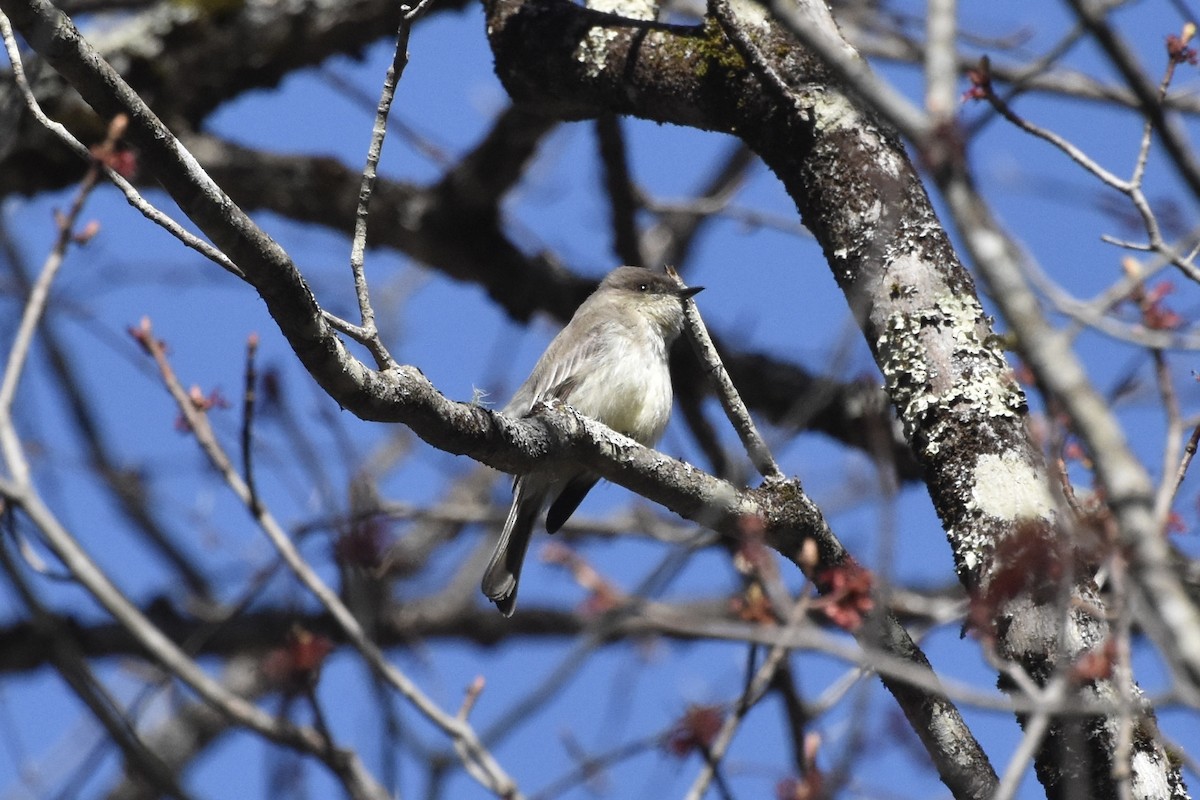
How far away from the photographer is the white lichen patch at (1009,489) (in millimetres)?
3191

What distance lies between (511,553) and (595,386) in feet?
2.81

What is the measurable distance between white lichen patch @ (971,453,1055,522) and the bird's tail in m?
2.71

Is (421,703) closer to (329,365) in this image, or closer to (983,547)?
(329,365)

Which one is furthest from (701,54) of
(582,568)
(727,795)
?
(727,795)

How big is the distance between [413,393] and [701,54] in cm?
173

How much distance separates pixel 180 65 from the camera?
696cm

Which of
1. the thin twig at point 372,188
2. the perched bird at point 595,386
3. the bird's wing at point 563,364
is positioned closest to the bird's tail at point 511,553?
the perched bird at point 595,386

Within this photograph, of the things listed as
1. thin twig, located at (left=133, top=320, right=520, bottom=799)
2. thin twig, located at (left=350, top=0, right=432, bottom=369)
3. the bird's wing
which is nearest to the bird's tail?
the bird's wing

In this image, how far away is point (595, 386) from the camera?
19.6ft

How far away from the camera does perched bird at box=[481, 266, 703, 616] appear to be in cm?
577

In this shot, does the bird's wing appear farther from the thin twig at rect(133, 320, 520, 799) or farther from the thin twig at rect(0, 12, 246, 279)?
the thin twig at rect(0, 12, 246, 279)

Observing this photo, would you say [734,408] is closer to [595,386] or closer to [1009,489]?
[1009,489]

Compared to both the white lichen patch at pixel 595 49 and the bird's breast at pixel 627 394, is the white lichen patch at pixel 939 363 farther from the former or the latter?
the bird's breast at pixel 627 394

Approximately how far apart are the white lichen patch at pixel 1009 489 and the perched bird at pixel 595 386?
96.7 inches
